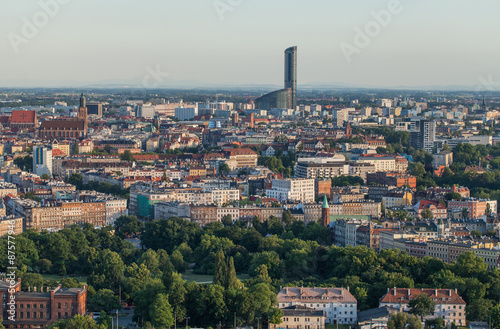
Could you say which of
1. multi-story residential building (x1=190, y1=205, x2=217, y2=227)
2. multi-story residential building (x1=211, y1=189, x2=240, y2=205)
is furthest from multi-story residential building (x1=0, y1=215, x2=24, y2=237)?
multi-story residential building (x1=211, y1=189, x2=240, y2=205)

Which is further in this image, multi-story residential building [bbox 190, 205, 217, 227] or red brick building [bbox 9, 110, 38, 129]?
red brick building [bbox 9, 110, 38, 129]

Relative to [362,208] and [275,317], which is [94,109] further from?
[275,317]

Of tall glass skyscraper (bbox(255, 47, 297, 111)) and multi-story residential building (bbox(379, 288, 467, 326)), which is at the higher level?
tall glass skyscraper (bbox(255, 47, 297, 111))

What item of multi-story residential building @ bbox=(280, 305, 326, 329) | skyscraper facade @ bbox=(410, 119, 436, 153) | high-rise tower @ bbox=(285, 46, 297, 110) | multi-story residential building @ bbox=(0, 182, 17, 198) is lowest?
multi-story residential building @ bbox=(280, 305, 326, 329)

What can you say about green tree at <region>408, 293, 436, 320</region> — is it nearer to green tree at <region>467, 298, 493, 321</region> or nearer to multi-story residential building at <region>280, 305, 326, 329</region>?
green tree at <region>467, 298, 493, 321</region>

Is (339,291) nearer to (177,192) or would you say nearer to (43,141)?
(177,192)

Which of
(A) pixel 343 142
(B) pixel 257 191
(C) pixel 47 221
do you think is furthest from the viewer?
(A) pixel 343 142

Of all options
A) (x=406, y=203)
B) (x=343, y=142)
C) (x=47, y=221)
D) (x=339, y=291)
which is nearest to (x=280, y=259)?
(x=339, y=291)
